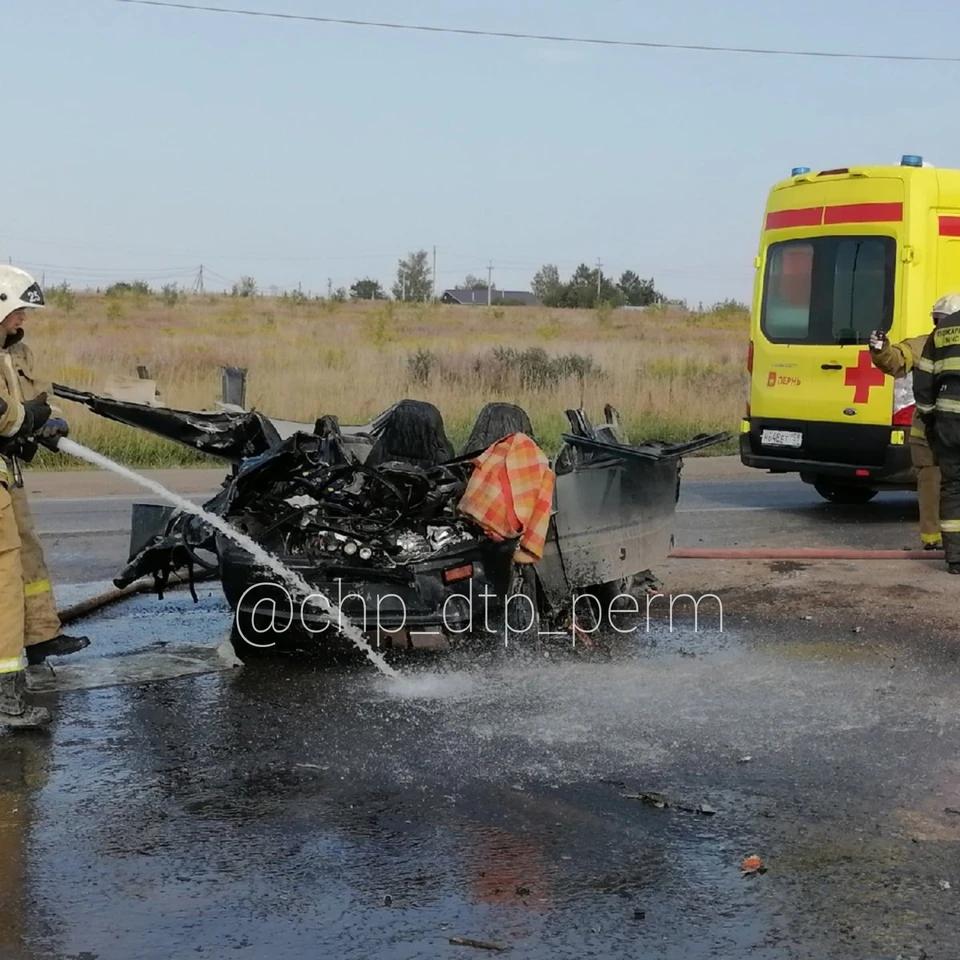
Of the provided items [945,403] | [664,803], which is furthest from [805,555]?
[664,803]

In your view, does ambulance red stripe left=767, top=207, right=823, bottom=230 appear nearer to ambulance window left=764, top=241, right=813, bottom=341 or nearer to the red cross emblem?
ambulance window left=764, top=241, right=813, bottom=341

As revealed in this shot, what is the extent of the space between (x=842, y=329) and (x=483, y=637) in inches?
223

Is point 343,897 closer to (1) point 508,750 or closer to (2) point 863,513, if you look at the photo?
(1) point 508,750

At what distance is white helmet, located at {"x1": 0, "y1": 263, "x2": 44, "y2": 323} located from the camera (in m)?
6.05

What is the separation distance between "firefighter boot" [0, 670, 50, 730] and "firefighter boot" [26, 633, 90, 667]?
0.78m

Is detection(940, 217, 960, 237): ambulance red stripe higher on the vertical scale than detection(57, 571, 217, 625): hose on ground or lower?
higher

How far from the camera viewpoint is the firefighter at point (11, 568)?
5.63 m

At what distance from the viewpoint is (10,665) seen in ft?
18.5

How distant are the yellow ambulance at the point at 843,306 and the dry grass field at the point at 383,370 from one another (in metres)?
4.83

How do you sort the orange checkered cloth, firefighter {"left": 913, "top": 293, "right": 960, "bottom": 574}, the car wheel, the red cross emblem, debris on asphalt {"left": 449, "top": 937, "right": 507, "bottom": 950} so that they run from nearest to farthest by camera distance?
debris on asphalt {"left": 449, "top": 937, "right": 507, "bottom": 950} < the orange checkered cloth < the car wheel < firefighter {"left": 913, "top": 293, "right": 960, "bottom": 574} < the red cross emblem

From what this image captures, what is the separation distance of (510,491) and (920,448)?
15.4 feet

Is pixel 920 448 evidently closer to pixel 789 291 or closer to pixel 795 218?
pixel 789 291

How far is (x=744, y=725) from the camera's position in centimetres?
570

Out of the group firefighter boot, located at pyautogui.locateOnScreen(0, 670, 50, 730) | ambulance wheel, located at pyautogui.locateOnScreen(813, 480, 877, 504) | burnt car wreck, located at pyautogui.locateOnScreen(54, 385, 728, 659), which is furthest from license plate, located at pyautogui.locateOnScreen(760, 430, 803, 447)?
firefighter boot, located at pyautogui.locateOnScreen(0, 670, 50, 730)
